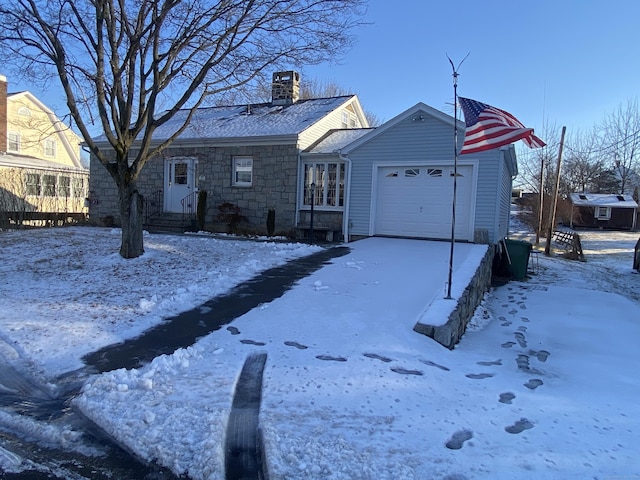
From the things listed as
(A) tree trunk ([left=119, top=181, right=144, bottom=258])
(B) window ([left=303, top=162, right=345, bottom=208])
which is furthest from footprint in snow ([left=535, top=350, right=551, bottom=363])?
(B) window ([left=303, top=162, right=345, bottom=208])

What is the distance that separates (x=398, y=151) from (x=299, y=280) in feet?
20.2

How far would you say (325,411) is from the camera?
125 inches

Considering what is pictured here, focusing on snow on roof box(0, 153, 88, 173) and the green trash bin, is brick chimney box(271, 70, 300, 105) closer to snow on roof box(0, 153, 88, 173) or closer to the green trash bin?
the green trash bin

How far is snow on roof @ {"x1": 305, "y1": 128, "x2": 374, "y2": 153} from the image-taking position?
13461 mm

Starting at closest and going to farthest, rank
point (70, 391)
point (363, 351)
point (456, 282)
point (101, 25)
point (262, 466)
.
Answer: point (262, 466), point (70, 391), point (363, 351), point (456, 282), point (101, 25)

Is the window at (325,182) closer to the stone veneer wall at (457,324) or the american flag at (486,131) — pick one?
the stone veneer wall at (457,324)

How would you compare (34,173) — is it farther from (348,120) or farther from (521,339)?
(521,339)

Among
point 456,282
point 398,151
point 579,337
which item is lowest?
point 579,337

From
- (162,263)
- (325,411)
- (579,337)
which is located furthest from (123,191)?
(579,337)

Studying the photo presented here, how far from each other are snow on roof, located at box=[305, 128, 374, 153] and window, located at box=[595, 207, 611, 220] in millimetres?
29472

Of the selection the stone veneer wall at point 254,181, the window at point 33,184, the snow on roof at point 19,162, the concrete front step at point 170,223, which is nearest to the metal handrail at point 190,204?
the concrete front step at point 170,223

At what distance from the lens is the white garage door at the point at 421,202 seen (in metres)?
11.3

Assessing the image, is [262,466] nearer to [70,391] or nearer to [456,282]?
[70,391]

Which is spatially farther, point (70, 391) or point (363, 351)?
point (363, 351)
